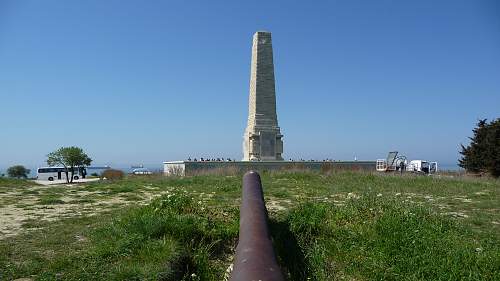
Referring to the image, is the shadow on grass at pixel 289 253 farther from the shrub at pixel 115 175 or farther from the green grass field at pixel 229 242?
the shrub at pixel 115 175

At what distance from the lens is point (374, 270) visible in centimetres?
559

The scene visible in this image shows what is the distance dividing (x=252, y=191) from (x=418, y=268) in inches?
105

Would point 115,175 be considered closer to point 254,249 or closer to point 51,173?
point 51,173

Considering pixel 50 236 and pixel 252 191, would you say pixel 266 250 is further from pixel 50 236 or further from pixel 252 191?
pixel 50 236

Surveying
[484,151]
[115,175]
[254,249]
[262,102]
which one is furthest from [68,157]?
[254,249]

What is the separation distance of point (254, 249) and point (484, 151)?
25.9 meters

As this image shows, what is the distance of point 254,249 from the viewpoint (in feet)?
13.9

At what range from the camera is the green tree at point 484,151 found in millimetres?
25297

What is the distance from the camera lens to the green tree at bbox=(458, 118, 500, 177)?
25297 mm

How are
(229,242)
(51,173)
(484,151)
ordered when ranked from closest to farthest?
(229,242)
(484,151)
(51,173)

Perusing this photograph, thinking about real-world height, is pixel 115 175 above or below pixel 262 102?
below

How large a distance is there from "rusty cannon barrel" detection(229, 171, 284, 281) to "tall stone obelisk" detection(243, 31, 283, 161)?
29.6m

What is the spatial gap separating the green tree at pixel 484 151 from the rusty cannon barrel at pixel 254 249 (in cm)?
2246

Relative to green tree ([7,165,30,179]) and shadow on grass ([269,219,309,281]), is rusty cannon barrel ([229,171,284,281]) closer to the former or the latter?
shadow on grass ([269,219,309,281])
